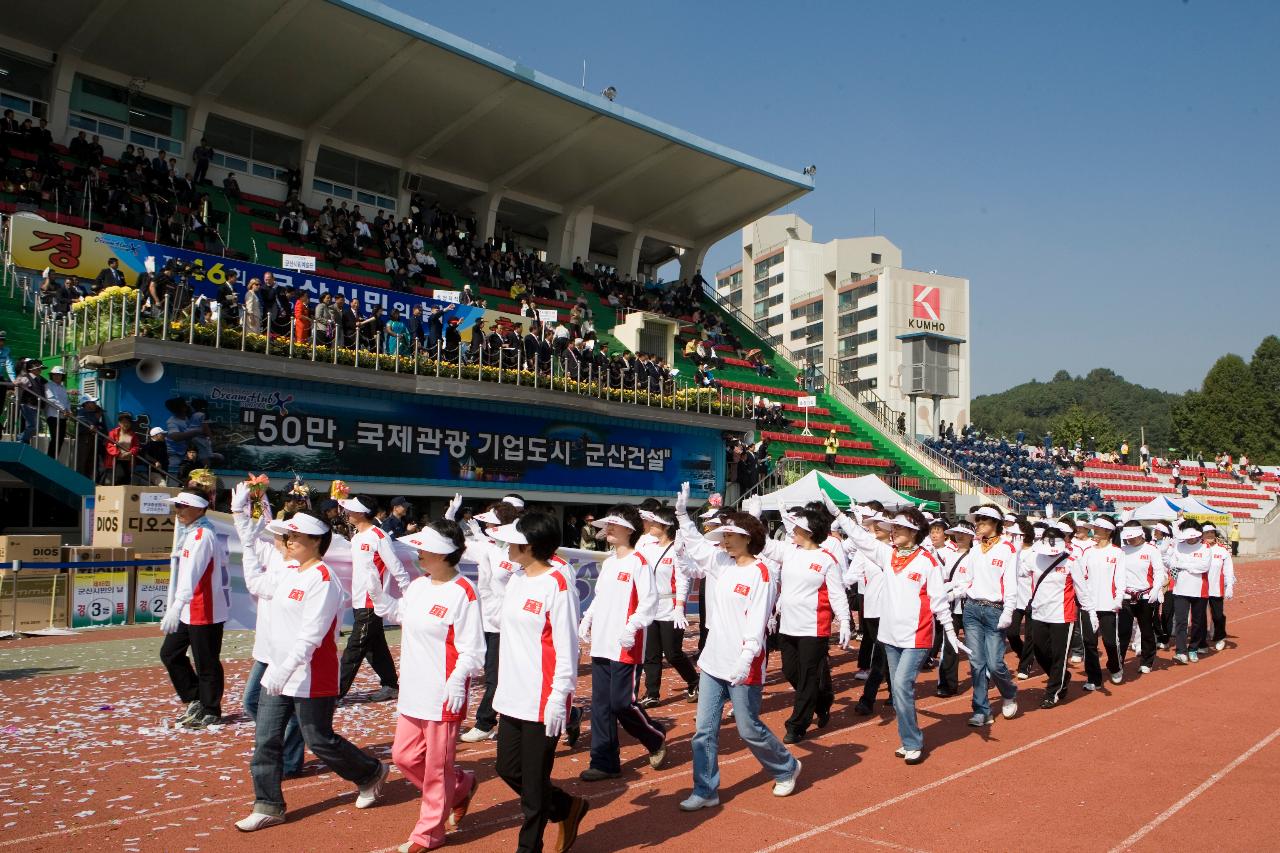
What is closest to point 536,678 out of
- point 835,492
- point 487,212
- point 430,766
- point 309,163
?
point 430,766

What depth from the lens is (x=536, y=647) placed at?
18.1ft

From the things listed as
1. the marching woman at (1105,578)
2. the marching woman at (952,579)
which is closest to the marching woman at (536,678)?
the marching woman at (952,579)

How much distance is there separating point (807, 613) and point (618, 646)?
2121 mm

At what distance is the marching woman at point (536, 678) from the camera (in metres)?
5.27

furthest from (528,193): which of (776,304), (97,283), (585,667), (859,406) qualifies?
(776,304)

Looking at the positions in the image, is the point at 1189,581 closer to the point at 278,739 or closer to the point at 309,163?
the point at 278,739

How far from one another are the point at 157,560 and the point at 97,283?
742cm

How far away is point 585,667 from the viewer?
39.7ft

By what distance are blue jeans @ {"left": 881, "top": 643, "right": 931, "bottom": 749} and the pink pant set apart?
12.4 feet

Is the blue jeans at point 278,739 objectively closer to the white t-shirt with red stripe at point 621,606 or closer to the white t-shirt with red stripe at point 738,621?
the white t-shirt with red stripe at point 621,606

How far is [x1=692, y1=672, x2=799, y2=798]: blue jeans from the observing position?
21.0 ft

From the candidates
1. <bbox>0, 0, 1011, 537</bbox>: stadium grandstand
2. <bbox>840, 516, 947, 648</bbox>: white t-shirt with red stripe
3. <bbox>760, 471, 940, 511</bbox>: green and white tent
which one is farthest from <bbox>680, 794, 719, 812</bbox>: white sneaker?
<bbox>760, 471, 940, 511</bbox>: green and white tent

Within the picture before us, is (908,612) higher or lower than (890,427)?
lower

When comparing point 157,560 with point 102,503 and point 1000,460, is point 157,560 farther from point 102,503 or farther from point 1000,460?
point 1000,460
